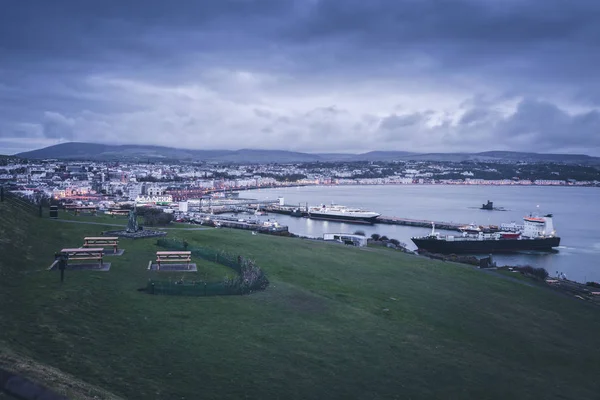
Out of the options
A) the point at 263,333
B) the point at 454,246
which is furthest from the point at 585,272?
the point at 263,333

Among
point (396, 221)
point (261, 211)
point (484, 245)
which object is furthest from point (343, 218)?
point (484, 245)

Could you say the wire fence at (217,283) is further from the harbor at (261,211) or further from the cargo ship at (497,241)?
the harbor at (261,211)

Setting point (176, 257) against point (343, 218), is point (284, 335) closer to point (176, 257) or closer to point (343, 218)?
point (176, 257)

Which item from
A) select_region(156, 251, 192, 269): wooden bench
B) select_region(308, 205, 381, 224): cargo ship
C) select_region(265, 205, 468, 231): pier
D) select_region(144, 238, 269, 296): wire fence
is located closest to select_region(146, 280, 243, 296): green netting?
select_region(144, 238, 269, 296): wire fence

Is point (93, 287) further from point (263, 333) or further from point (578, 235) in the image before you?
point (578, 235)

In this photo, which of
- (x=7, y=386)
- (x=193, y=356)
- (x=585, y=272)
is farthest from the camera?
(x=585, y=272)

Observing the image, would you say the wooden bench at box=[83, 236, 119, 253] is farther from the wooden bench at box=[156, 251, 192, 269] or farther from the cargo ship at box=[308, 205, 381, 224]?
the cargo ship at box=[308, 205, 381, 224]

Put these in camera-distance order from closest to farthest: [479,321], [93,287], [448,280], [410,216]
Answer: [93,287] → [479,321] → [448,280] → [410,216]
